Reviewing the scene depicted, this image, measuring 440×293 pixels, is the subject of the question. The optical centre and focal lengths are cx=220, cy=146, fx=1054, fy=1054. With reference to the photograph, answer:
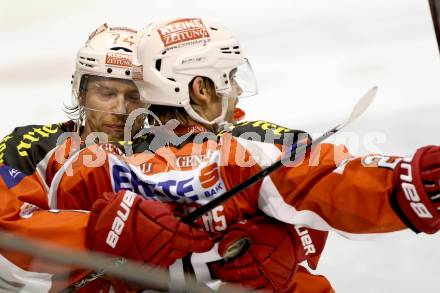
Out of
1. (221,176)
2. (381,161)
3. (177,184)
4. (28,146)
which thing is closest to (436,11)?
(381,161)

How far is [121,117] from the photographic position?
3.48 meters

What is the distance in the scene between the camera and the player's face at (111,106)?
11.3 ft

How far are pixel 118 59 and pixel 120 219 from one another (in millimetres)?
1074

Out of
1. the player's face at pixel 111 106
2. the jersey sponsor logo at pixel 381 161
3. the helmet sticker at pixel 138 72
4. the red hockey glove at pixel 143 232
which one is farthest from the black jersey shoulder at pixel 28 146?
the jersey sponsor logo at pixel 381 161

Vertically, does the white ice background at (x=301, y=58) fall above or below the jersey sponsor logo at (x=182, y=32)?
→ below

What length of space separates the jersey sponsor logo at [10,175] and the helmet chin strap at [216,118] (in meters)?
0.52

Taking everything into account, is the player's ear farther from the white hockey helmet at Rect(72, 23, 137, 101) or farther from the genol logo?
the white hockey helmet at Rect(72, 23, 137, 101)

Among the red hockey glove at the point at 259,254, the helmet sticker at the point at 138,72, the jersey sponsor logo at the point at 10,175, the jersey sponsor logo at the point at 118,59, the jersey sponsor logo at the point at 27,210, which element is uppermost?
the helmet sticker at the point at 138,72

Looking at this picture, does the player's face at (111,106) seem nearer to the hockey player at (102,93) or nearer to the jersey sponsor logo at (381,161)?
the hockey player at (102,93)

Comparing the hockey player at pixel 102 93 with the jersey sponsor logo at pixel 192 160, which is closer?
the jersey sponsor logo at pixel 192 160

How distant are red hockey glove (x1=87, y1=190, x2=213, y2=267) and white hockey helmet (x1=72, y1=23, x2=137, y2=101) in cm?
100

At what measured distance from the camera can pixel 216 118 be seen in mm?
2805

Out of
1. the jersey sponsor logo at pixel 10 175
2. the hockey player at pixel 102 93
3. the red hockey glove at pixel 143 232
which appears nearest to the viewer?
the red hockey glove at pixel 143 232

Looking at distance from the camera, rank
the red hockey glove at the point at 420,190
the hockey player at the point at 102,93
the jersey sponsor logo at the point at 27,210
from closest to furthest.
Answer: the red hockey glove at the point at 420,190 < the jersey sponsor logo at the point at 27,210 < the hockey player at the point at 102,93
